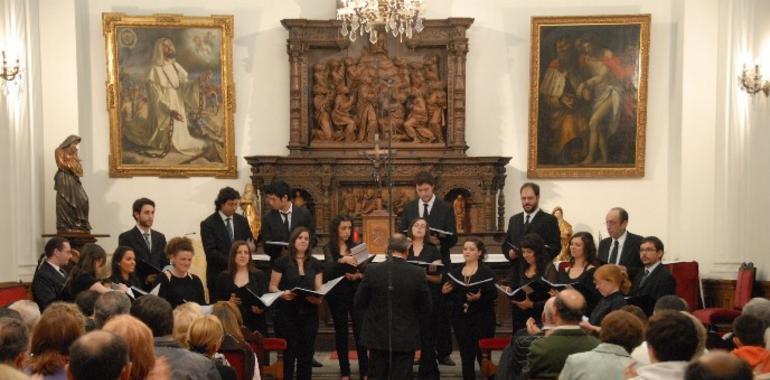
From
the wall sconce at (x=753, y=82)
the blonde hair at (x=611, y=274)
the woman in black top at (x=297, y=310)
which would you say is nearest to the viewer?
the blonde hair at (x=611, y=274)

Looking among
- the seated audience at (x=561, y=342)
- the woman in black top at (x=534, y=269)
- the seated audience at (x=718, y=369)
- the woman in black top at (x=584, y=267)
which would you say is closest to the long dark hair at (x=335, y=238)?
the woman in black top at (x=534, y=269)

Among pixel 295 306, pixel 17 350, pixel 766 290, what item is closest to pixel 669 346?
pixel 17 350

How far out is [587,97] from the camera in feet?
47.4

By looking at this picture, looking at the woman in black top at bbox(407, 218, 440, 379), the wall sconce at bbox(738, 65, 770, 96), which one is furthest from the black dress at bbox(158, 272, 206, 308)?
the wall sconce at bbox(738, 65, 770, 96)

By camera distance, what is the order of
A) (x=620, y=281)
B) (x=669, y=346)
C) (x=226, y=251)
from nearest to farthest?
(x=669, y=346) → (x=620, y=281) → (x=226, y=251)

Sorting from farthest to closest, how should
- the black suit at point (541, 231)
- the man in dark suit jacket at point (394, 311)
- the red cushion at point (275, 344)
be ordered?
1. the black suit at point (541, 231)
2. the red cushion at point (275, 344)
3. the man in dark suit jacket at point (394, 311)

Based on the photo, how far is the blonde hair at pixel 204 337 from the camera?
5.47 metres

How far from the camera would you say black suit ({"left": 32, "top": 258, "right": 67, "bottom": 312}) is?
27.2ft

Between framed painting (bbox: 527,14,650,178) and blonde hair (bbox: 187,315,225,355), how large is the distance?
9552mm

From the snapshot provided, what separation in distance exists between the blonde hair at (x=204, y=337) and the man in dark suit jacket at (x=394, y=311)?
2634mm

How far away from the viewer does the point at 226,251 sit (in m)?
9.90

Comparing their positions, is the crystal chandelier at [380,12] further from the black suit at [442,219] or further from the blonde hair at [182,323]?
the blonde hair at [182,323]

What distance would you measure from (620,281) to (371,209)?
6.97 metres

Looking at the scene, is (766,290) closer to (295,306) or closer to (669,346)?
(295,306)
